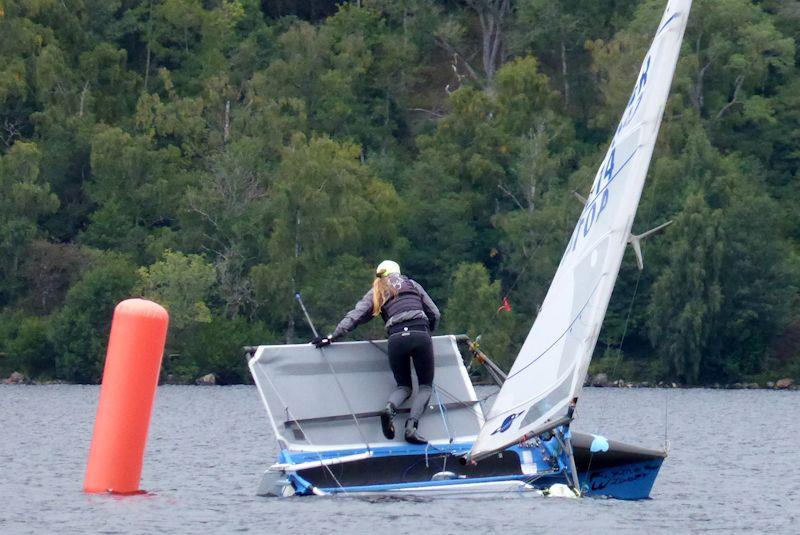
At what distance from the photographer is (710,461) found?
78.8ft

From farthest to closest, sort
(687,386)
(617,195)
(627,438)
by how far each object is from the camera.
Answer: (687,386) → (627,438) → (617,195)

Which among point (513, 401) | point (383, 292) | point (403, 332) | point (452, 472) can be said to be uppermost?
point (383, 292)

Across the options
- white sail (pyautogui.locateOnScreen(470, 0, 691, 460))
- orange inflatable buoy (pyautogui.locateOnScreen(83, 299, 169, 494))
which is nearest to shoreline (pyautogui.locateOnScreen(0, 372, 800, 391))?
white sail (pyautogui.locateOnScreen(470, 0, 691, 460))

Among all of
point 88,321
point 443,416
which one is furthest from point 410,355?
point 88,321

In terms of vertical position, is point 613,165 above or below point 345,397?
above

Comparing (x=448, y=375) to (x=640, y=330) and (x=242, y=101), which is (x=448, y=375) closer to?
(x=640, y=330)

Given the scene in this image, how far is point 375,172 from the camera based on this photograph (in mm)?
68812

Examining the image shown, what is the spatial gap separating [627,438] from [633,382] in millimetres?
31002

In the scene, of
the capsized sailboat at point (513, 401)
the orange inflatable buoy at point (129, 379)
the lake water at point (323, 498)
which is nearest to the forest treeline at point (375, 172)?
the lake water at point (323, 498)

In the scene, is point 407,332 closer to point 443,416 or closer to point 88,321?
point 443,416

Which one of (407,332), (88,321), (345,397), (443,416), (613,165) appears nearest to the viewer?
(613,165)

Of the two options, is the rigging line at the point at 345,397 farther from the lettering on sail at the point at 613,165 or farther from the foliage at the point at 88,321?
the foliage at the point at 88,321

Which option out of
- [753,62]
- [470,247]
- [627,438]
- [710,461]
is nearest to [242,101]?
[470,247]

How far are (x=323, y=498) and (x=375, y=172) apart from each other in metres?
A: 53.7
